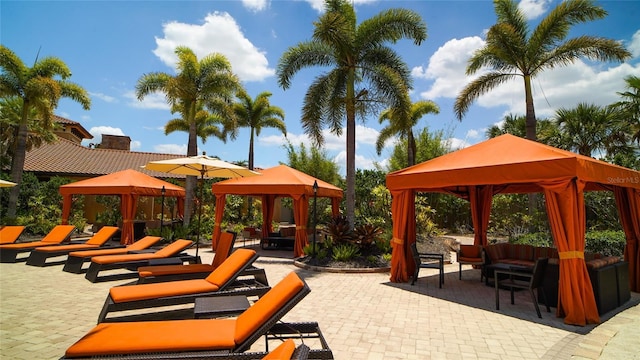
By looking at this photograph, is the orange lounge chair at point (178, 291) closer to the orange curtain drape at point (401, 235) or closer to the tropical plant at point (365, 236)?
the orange curtain drape at point (401, 235)

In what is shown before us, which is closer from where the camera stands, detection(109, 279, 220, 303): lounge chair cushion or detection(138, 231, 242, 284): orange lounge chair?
detection(109, 279, 220, 303): lounge chair cushion

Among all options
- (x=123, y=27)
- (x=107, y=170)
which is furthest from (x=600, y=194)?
(x=107, y=170)

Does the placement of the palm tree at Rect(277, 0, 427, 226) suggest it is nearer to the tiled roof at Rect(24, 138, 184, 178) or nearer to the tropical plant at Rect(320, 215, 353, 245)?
the tropical plant at Rect(320, 215, 353, 245)

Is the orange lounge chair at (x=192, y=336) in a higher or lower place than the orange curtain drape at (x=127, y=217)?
lower

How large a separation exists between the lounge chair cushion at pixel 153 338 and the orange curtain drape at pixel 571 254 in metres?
5.28

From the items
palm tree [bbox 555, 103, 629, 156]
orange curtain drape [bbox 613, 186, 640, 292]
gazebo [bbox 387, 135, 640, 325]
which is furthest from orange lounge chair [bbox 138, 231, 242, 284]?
palm tree [bbox 555, 103, 629, 156]

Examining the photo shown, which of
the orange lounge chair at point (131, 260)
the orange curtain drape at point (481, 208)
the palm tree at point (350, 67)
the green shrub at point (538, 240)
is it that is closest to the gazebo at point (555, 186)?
the orange curtain drape at point (481, 208)

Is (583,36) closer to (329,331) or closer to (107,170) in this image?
(329,331)

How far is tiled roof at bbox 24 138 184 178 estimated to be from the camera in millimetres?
22797

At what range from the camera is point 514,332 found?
190 inches

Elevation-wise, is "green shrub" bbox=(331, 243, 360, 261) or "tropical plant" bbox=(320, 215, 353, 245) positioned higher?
"tropical plant" bbox=(320, 215, 353, 245)

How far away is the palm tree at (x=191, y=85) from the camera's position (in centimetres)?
1570

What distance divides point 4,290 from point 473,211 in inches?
457

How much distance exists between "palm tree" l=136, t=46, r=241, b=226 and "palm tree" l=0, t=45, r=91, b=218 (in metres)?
3.74
